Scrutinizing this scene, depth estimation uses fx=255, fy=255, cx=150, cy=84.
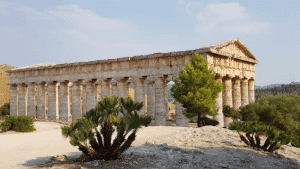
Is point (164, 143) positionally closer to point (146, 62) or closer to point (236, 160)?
point (236, 160)

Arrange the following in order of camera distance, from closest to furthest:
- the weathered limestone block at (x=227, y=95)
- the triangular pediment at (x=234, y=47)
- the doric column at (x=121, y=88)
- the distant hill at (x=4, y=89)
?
the triangular pediment at (x=234, y=47) < the weathered limestone block at (x=227, y=95) < the doric column at (x=121, y=88) < the distant hill at (x=4, y=89)

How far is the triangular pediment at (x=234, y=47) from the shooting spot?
24281mm

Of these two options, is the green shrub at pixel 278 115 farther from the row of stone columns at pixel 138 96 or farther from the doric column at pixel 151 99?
the doric column at pixel 151 99

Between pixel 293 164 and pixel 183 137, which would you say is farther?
pixel 183 137

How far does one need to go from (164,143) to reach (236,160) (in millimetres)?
3361

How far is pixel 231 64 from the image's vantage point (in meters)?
26.5

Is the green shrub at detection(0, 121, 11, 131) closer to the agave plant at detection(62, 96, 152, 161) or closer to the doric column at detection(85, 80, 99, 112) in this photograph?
the doric column at detection(85, 80, 99, 112)

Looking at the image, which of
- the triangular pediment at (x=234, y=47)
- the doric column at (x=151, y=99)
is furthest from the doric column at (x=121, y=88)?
the triangular pediment at (x=234, y=47)

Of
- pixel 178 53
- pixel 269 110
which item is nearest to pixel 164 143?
pixel 269 110

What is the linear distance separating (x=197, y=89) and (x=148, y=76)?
23.9ft

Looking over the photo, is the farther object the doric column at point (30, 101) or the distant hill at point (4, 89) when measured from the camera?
the distant hill at point (4, 89)

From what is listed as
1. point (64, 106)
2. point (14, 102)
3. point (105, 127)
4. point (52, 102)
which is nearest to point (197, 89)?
point (105, 127)

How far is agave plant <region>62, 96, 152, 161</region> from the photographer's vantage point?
8.59 metres

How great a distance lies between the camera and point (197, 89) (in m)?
19.9
